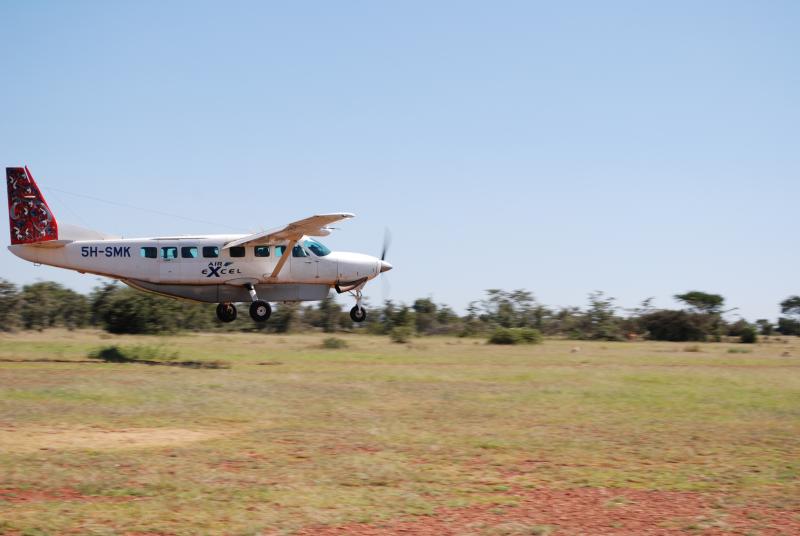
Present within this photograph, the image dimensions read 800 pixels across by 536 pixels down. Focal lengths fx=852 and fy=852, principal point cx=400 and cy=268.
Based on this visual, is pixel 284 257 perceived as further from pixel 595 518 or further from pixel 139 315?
pixel 595 518

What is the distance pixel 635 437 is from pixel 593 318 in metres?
43.6

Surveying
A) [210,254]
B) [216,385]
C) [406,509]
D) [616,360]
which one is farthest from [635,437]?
→ [210,254]

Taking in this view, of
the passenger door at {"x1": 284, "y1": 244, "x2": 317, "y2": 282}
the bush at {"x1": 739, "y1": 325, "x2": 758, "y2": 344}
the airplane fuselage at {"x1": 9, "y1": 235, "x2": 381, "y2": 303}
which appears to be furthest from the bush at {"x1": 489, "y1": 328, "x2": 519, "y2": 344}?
the bush at {"x1": 739, "y1": 325, "x2": 758, "y2": 344}

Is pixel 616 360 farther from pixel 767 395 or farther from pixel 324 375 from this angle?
pixel 324 375

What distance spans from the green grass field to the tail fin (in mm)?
6432

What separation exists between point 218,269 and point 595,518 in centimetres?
2282

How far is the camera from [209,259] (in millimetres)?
30844

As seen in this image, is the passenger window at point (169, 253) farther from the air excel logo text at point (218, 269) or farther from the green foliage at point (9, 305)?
the green foliage at point (9, 305)

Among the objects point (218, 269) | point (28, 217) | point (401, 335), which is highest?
point (28, 217)

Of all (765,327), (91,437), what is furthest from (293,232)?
(765,327)

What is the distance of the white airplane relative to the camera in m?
29.0

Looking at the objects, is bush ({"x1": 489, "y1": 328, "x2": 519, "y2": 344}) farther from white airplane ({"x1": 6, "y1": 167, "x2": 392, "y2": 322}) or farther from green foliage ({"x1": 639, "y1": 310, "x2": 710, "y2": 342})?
green foliage ({"x1": 639, "y1": 310, "x2": 710, "y2": 342})

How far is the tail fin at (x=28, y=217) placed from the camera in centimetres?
2881

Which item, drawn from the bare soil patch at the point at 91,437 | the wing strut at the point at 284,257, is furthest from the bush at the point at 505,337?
the bare soil patch at the point at 91,437
